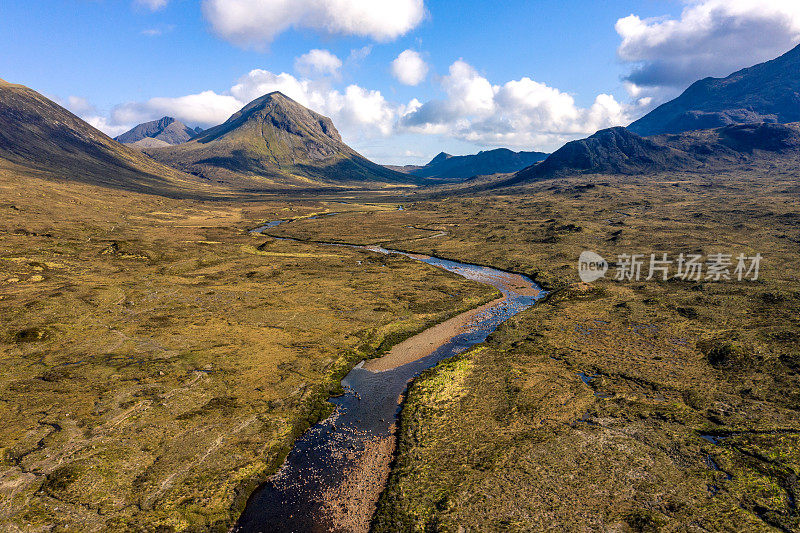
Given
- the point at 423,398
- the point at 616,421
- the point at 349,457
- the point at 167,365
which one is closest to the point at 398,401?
the point at 423,398

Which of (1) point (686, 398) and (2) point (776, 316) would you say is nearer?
(1) point (686, 398)

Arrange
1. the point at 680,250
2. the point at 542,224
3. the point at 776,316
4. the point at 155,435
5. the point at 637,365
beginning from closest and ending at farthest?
1. the point at 155,435
2. the point at 637,365
3. the point at 776,316
4. the point at 680,250
5. the point at 542,224

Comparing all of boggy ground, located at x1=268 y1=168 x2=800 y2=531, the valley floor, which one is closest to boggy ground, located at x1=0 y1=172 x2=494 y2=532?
the valley floor

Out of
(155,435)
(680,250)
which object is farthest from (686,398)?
(680,250)

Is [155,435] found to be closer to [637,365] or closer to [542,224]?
[637,365]

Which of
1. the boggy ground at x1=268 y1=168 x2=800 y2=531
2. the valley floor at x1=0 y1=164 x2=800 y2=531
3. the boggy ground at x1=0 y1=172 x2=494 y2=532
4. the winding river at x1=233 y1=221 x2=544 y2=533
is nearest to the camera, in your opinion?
the boggy ground at x1=268 y1=168 x2=800 y2=531

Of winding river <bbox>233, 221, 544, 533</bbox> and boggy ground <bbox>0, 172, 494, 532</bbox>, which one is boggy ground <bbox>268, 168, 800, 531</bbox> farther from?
boggy ground <bbox>0, 172, 494, 532</bbox>

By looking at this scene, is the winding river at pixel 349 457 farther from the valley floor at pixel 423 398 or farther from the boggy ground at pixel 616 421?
the boggy ground at pixel 616 421

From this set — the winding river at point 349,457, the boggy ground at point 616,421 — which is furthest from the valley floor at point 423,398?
the winding river at point 349,457
